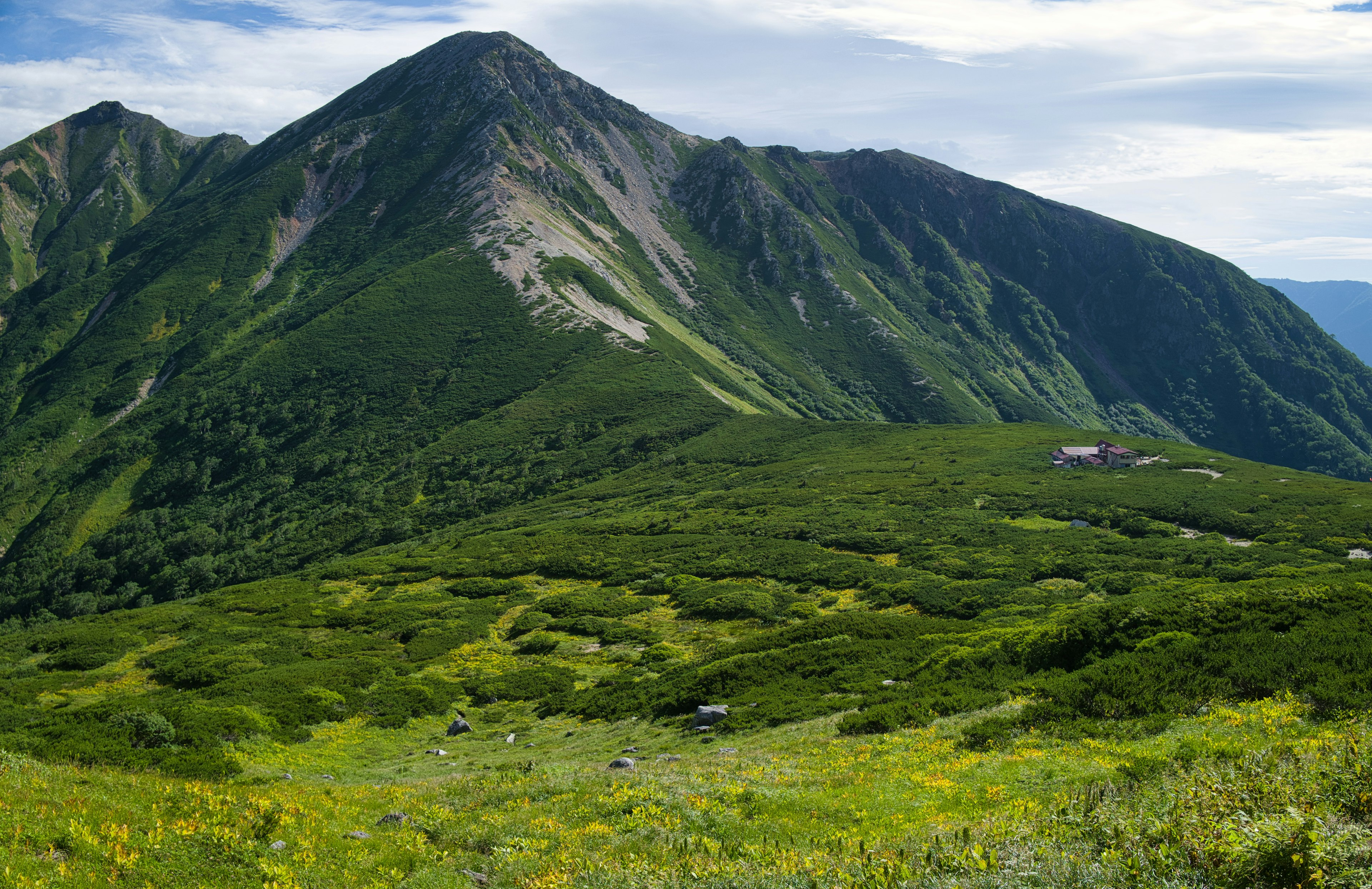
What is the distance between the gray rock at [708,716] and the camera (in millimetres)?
27922

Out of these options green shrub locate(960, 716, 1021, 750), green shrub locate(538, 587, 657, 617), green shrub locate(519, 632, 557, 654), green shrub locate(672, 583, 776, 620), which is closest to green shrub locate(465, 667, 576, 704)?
green shrub locate(519, 632, 557, 654)

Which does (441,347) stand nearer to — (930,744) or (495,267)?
(495,267)

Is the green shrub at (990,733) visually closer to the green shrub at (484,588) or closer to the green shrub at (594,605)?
the green shrub at (594,605)

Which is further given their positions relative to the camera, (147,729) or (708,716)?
(708,716)

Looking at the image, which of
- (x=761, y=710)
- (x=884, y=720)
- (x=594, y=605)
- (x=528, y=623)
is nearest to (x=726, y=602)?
(x=594, y=605)

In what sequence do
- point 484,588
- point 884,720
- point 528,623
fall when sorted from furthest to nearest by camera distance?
point 484,588 < point 528,623 < point 884,720

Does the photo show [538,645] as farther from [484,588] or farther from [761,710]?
[761,710]

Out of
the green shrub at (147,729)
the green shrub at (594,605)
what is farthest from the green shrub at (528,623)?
the green shrub at (147,729)

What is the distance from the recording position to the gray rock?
27922 millimetres

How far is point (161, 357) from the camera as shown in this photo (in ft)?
599

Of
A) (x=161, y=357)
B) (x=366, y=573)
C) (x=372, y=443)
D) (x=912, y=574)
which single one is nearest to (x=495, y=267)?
(x=372, y=443)

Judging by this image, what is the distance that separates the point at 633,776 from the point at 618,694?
17.1 meters

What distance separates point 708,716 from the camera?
1109 inches

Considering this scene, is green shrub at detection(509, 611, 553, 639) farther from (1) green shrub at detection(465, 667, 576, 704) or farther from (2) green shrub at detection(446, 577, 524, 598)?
(1) green shrub at detection(465, 667, 576, 704)
